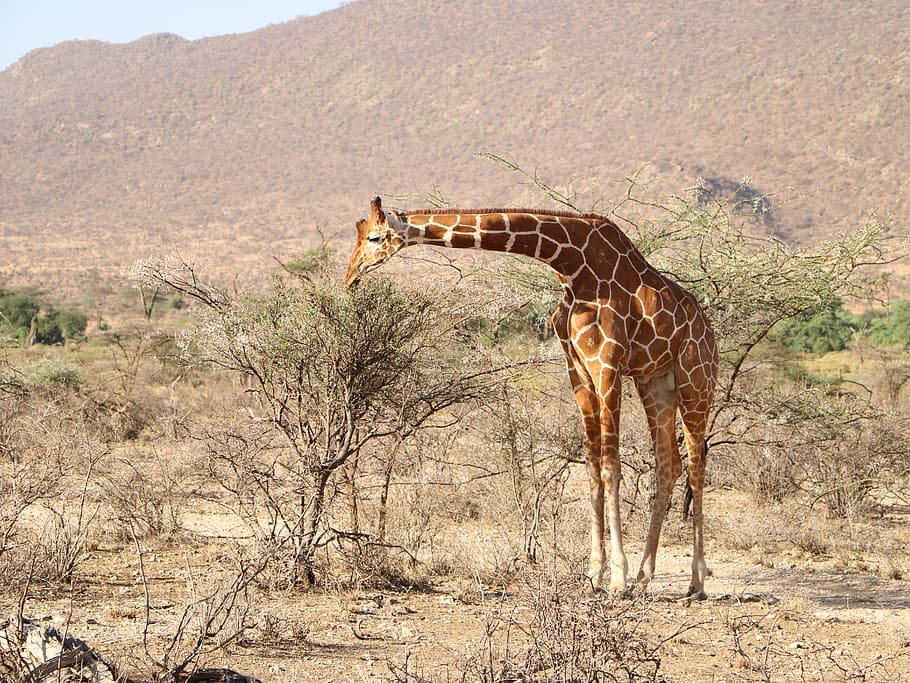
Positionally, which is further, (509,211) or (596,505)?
(596,505)

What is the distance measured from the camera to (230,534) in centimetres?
1116

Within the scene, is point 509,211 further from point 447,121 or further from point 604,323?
point 447,121

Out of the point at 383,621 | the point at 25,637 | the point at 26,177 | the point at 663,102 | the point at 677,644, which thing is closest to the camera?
the point at 25,637

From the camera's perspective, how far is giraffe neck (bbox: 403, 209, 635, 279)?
7832mm

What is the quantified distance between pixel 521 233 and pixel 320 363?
1944mm

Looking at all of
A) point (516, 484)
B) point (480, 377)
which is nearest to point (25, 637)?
point (480, 377)

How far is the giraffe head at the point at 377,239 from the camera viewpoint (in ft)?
25.2

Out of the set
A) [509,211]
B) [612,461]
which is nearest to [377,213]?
[509,211]

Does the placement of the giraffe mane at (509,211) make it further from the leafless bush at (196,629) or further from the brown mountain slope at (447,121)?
the brown mountain slope at (447,121)

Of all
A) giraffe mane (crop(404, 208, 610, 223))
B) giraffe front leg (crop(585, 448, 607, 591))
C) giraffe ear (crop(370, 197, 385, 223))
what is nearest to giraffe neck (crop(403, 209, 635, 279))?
giraffe mane (crop(404, 208, 610, 223))

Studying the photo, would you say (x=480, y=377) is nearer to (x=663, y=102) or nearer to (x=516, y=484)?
(x=516, y=484)

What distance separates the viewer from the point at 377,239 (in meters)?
7.69

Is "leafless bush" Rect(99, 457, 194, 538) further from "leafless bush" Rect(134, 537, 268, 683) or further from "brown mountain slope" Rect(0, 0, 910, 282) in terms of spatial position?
"brown mountain slope" Rect(0, 0, 910, 282)

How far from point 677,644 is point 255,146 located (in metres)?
85.0
